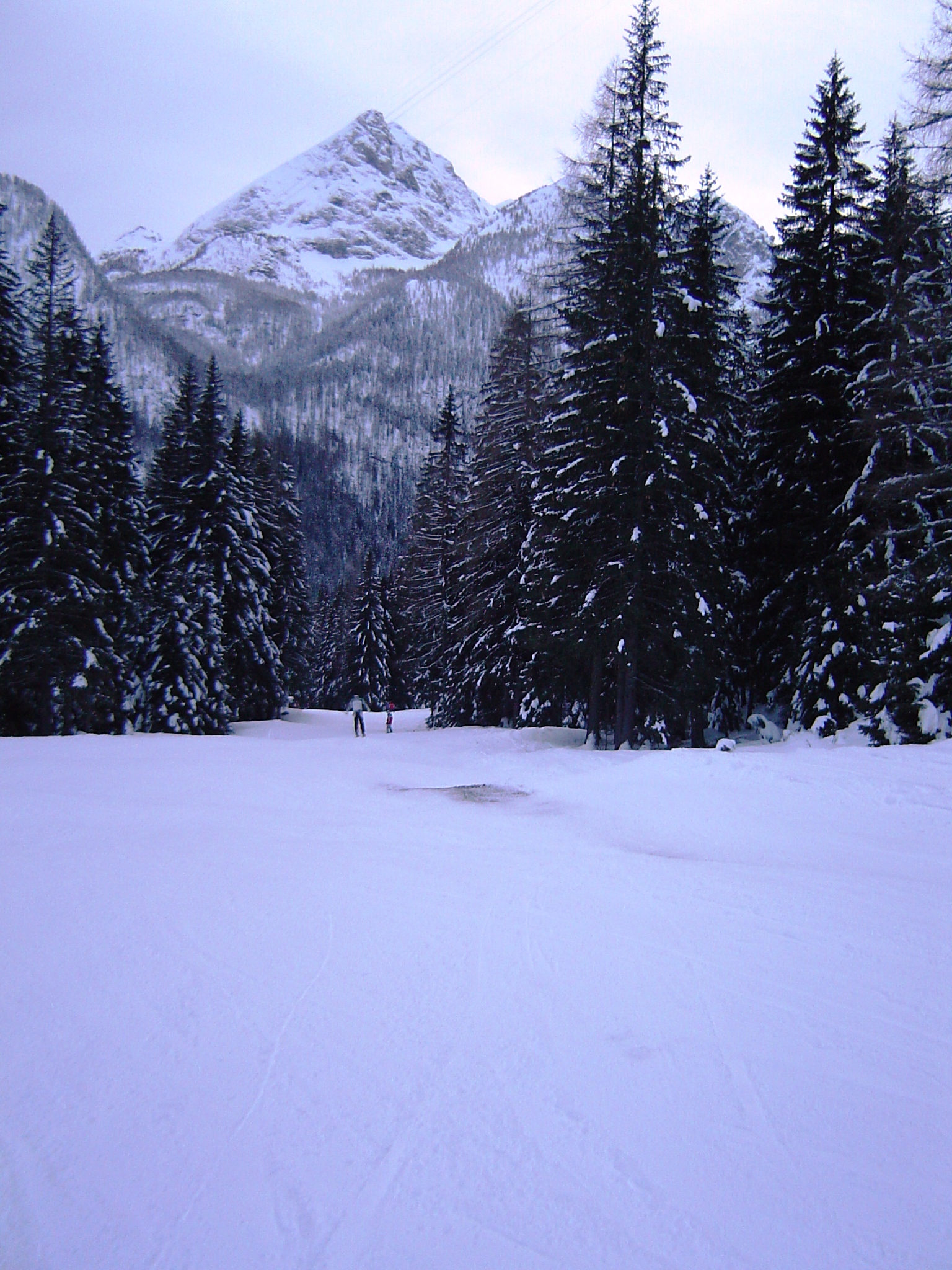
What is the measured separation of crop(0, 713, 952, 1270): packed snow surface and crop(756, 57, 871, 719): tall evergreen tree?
9753 mm

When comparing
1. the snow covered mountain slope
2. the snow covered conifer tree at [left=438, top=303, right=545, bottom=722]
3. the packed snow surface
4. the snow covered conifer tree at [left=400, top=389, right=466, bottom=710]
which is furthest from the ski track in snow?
the snow covered mountain slope

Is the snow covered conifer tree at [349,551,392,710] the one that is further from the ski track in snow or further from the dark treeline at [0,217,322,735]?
the ski track in snow

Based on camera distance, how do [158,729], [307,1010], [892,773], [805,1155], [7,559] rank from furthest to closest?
[158,729] → [7,559] → [892,773] → [307,1010] → [805,1155]

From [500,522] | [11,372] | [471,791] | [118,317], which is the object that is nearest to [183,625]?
[11,372]

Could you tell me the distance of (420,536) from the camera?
30578 mm

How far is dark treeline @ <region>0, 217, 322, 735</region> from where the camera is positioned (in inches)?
773

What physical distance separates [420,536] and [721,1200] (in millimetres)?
29207

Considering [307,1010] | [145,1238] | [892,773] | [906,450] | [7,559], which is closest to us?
[145,1238]

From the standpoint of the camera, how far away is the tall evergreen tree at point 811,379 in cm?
1556

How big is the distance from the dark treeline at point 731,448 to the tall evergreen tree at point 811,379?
0.06 m

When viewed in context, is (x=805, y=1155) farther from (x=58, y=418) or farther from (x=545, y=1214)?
(x=58, y=418)

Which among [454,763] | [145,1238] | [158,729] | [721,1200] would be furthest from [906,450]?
[158,729]

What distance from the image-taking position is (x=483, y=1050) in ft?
10.6

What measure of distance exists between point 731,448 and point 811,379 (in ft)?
8.41
